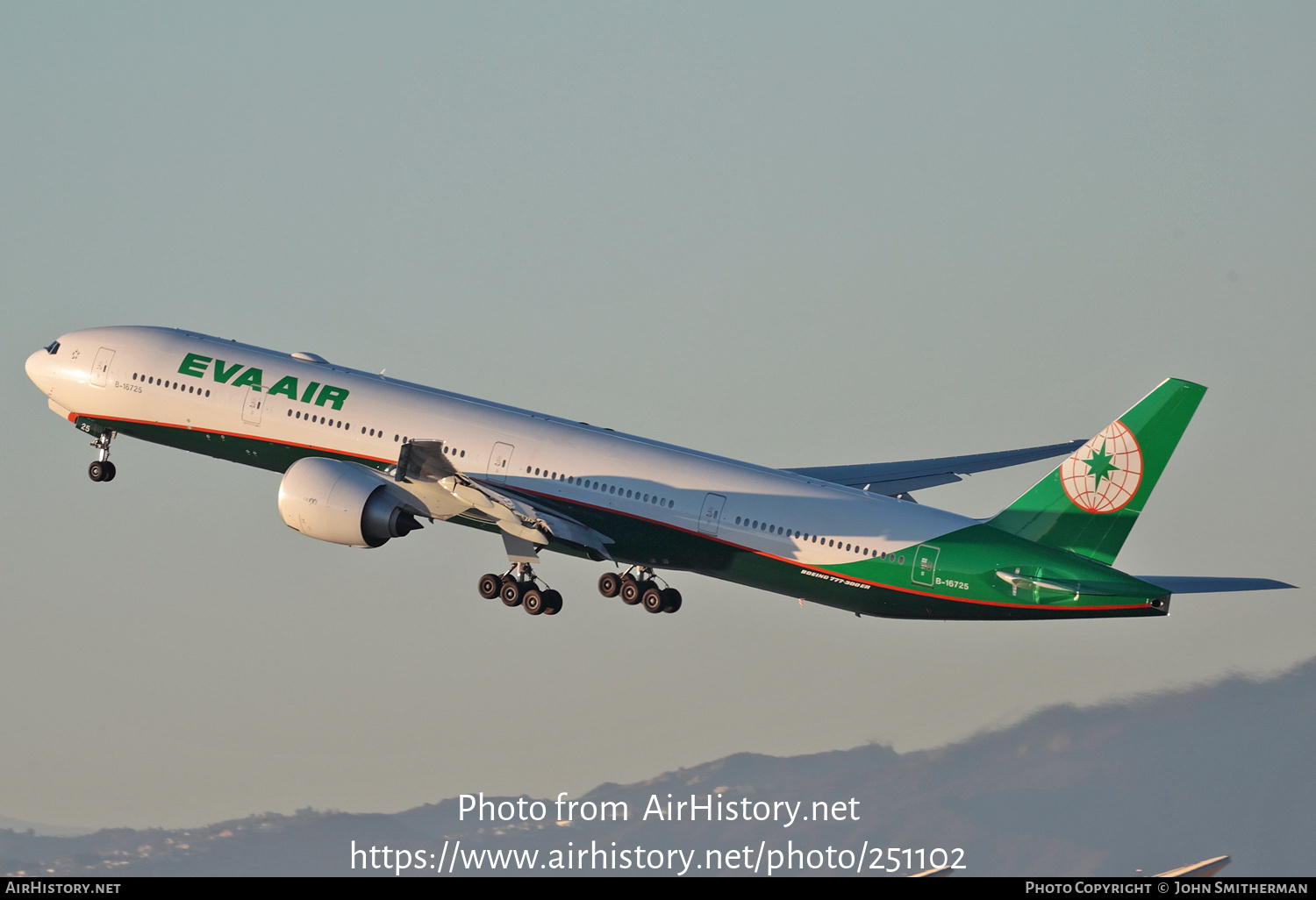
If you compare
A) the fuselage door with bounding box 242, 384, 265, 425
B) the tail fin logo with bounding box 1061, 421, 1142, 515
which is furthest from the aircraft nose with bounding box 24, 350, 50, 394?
the tail fin logo with bounding box 1061, 421, 1142, 515

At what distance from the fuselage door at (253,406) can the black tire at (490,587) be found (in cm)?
897

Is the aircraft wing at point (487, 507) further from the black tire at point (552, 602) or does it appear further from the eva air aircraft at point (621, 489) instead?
the black tire at point (552, 602)

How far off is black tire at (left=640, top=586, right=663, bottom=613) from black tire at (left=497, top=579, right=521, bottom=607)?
145 inches

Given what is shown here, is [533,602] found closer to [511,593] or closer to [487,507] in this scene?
[511,593]

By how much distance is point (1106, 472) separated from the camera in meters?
40.7

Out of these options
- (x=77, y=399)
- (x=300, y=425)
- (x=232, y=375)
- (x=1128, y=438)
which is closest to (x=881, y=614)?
(x=1128, y=438)

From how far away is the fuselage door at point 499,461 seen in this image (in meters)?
47.2

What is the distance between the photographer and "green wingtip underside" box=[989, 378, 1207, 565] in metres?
39.9

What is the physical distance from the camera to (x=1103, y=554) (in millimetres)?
40781

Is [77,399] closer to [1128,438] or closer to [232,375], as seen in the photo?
[232,375]

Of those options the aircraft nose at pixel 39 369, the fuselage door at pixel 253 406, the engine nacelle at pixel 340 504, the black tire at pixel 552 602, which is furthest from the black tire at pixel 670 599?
the aircraft nose at pixel 39 369

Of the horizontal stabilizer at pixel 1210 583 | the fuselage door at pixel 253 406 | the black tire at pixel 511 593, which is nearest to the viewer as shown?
the horizontal stabilizer at pixel 1210 583
